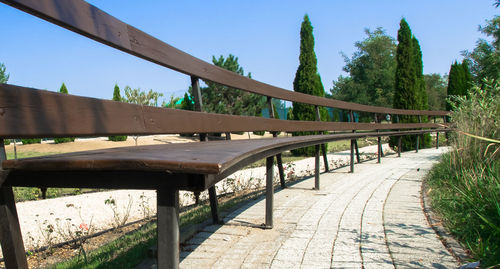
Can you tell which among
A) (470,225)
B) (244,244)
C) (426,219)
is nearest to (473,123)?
(426,219)

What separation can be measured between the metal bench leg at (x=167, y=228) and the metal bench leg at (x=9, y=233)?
47 centimetres

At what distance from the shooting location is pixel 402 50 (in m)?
16.5

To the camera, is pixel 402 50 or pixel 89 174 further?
pixel 402 50

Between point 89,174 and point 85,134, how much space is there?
10.0 inches

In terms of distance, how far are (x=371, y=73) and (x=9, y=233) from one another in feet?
170

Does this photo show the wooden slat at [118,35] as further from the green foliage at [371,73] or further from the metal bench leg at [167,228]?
the green foliage at [371,73]

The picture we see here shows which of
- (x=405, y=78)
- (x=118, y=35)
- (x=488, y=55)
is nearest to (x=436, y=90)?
(x=488, y=55)

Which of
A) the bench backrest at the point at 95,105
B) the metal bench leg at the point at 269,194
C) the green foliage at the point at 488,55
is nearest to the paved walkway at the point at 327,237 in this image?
the metal bench leg at the point at 269,194

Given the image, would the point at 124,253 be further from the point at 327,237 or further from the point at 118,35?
the point at 118,35

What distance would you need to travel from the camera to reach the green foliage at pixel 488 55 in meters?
22.7

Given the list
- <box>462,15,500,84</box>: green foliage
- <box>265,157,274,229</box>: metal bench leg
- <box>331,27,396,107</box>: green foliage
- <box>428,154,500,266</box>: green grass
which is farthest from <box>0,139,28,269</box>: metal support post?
<box>331,27,396,107</box>: green foliage

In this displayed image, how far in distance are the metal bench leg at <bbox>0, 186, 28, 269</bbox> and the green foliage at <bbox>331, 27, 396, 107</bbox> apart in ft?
157

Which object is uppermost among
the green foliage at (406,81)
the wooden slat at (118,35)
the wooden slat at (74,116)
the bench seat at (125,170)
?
the green foliage at (406,81)

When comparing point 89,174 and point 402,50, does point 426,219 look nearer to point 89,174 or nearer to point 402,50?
point 89,174
